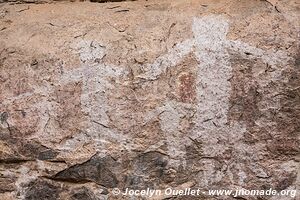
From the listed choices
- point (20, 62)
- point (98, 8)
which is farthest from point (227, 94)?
point (20, 62)

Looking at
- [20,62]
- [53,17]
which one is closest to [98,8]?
[53,17]

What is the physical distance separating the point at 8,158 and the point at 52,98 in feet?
0.55

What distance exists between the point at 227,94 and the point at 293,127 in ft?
0.51

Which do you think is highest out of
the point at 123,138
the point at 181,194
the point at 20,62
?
the point at 20,62

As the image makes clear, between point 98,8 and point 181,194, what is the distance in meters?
0.45

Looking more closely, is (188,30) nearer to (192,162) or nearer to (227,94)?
(227,94)

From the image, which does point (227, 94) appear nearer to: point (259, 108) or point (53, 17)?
point (259, 108)

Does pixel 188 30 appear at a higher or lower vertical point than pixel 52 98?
higher

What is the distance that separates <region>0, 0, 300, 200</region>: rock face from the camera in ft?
3.13

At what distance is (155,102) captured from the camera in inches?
38.1

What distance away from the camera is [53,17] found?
3.40 feet

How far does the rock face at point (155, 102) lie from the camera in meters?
0.95

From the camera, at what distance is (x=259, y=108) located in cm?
95

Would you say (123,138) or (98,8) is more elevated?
(98,8)
